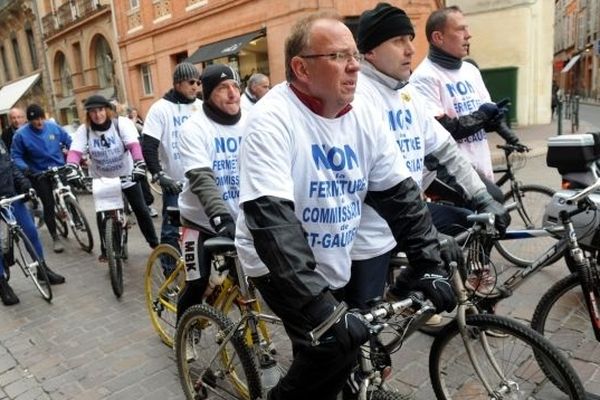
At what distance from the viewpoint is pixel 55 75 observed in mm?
28094

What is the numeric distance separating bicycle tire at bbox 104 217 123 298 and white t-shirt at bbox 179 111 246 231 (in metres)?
2.06

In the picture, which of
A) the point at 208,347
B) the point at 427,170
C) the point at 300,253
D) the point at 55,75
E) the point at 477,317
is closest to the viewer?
the point at 300,253

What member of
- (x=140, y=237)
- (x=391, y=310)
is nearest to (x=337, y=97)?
(x=391, y=310)

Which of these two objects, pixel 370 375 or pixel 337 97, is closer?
pixel 337 97

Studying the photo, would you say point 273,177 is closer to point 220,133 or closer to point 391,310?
point 391,310

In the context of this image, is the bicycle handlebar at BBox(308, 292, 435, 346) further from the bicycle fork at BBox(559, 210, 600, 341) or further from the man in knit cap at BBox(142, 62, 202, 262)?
the man in knit cap at BBox(142, 62, 202, 262)

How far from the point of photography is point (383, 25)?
2904 millimetres

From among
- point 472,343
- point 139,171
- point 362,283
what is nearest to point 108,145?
point 139,171

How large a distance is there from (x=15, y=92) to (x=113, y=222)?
96.4 feet

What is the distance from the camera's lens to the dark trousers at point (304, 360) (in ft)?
5.85

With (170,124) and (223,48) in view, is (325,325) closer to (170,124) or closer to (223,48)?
(170,124)

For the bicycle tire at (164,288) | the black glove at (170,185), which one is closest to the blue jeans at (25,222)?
the black glove at (170,185)

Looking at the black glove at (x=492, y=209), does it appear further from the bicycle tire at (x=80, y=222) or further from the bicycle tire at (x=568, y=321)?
the bicycle tire at (x=80, y=222)

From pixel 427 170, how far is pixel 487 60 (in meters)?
17.4
